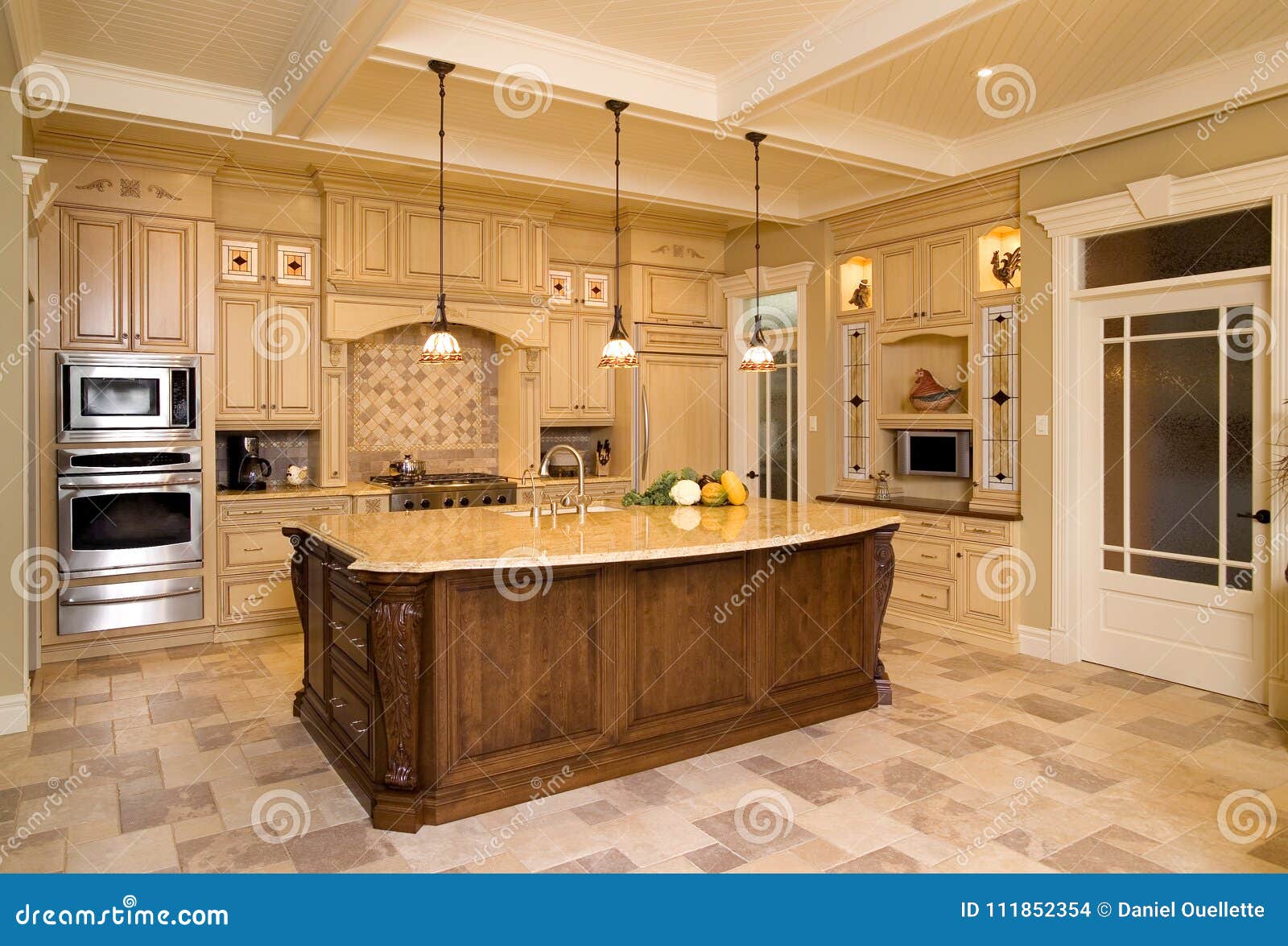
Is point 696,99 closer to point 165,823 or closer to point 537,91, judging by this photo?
point 537,91

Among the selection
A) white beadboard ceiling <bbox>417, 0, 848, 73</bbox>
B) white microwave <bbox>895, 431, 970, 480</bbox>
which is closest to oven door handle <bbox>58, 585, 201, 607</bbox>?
white beadboard ceiling <bbox>417, 0, 848, 73</bbox>

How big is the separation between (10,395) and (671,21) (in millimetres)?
3304

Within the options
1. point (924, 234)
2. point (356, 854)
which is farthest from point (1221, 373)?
point (356, 854)

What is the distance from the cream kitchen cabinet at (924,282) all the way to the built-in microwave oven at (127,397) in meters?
4.41

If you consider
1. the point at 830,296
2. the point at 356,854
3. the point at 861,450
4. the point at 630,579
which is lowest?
the point at 356,854

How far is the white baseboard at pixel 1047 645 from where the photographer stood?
16.6 feet

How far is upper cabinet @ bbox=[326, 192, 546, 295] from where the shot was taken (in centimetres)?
572

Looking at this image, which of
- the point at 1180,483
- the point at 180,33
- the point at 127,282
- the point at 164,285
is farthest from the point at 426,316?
the point at 1180,483

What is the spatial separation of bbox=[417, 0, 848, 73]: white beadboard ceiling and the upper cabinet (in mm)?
1872

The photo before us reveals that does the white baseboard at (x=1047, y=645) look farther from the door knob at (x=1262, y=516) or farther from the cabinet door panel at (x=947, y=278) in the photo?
the cabinet door panel at (x=947, y=278)

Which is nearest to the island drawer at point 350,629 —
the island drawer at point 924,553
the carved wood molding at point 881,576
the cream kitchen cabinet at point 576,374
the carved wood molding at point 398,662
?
the carved wood molding at point 398,662

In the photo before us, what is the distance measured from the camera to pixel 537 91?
4164 millimetres

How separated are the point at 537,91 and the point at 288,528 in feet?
7.51

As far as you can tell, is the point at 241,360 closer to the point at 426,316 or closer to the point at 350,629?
the point at 426,316
